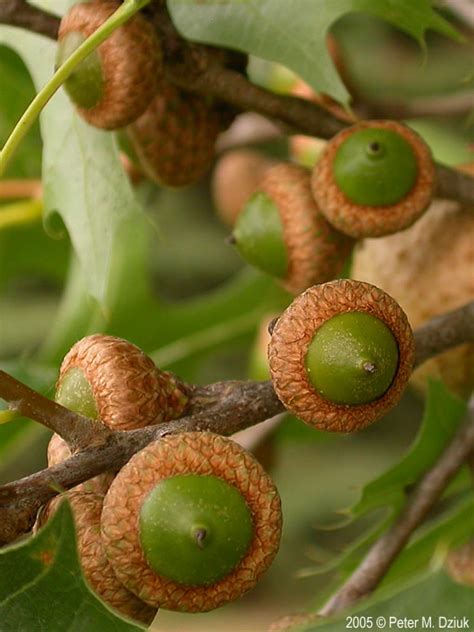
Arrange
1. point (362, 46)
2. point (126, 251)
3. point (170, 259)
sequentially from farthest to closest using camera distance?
point (170, 259), point (362, 46), point (126, 251)

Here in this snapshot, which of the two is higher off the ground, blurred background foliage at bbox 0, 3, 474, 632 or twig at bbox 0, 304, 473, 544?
twig at bbox 0, 304, 473, 544

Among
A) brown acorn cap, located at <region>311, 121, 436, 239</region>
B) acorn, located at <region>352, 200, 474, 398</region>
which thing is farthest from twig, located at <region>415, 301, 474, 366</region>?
acorn, located at <region>352, 200, 474, 398</region>

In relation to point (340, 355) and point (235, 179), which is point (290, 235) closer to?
point (340, 355)

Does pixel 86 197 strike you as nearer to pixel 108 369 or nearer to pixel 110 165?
pixel 110 165

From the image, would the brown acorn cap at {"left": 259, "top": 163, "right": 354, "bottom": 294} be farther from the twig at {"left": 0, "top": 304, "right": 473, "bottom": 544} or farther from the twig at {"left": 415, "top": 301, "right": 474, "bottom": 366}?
the twig at {"left": 0, "top": 304, "right": 473, "bottom": 544}

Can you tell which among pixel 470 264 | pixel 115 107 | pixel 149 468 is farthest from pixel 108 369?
pixel 470 264

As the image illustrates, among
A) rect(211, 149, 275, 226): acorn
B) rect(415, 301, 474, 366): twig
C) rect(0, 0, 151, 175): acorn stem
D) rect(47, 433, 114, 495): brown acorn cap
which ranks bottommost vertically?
rect(211, 149, 275, 226): acorn
